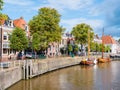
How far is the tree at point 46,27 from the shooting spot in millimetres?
62812

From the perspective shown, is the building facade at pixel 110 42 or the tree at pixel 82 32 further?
the building facade at pixel 110 42

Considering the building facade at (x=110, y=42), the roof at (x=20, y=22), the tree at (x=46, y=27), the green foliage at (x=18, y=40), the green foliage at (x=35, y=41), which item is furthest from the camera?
the building facade at (x=110, y=42)

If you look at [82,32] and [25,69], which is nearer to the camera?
[25,69]

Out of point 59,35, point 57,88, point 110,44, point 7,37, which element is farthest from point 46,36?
point 110,44

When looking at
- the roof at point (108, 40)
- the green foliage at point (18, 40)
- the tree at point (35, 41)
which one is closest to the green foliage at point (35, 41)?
the tree at point (35, 41)

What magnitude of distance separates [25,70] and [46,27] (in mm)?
25972

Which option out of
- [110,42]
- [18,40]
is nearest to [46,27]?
[18,40]

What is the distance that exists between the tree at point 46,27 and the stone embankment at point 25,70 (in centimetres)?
596

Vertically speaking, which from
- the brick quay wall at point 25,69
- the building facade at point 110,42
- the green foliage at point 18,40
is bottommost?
the brick quay wall at point 25,69

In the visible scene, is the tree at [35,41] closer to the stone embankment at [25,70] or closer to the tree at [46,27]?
the tree at [46,27]

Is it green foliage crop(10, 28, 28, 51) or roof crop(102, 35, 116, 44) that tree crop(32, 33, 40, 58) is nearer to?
green foliage crop(10, 28, 28, 51)

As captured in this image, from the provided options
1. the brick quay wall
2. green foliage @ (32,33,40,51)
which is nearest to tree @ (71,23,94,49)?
the brick quay wall

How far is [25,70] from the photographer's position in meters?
38.8

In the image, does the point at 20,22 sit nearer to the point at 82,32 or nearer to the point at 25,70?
the point at 82,32
